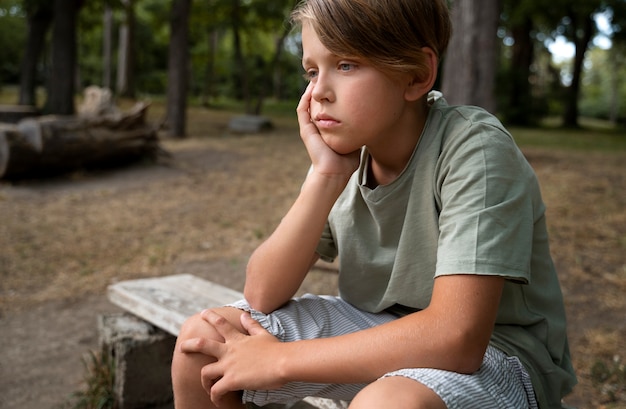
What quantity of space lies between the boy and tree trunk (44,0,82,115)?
38.9ft

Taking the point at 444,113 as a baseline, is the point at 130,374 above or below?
below

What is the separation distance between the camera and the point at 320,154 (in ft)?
5.48

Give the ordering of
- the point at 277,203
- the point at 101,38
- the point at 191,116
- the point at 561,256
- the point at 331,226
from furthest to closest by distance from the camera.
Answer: the point at 101,38 → the point at 191,116 → the point at 277,203 → the point at 561,256 → the point at 331,226

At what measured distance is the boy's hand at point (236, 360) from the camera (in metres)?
1.46

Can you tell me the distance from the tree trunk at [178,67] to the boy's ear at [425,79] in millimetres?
11140

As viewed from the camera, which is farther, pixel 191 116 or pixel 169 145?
pixel 191 116

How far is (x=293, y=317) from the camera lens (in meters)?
1.73

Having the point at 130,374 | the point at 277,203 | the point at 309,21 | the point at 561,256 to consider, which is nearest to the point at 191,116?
the point at 277,203

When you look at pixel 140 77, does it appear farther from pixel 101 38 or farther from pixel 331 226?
pixel 331 226

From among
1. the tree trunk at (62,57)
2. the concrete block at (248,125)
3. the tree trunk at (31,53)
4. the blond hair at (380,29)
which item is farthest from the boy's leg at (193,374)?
the tree trunk at (31,53)

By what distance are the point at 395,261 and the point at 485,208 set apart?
1.10 feet

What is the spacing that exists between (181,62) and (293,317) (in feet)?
36.8

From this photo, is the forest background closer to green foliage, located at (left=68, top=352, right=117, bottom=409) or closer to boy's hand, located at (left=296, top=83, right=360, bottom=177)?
boy's hand, located at (left=296, top=83, right=360, bottom=177)

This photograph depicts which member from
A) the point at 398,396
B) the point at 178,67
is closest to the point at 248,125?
the point at 178,67
